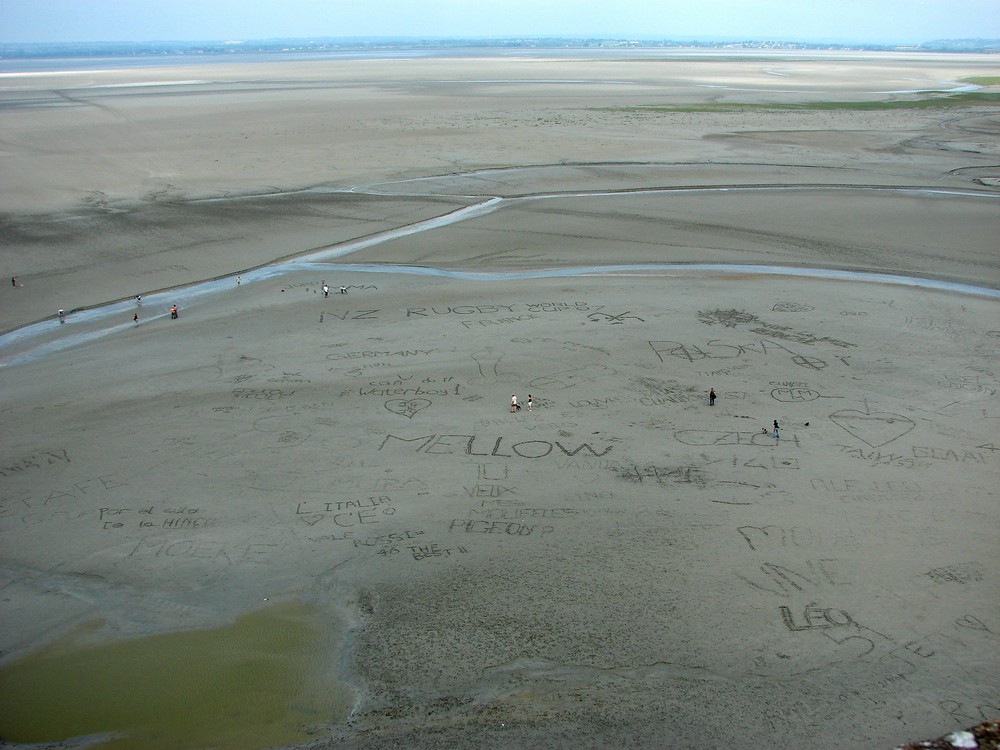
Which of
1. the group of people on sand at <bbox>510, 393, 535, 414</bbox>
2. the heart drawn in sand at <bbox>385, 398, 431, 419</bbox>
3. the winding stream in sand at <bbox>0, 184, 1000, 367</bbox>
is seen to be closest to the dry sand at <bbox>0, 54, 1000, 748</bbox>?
the heart drawn in sand at <bbox>385, 398, 431, 419</bbox>

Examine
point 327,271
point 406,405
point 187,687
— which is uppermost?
point 327,271

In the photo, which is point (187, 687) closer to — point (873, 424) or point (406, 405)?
point (406, 405)

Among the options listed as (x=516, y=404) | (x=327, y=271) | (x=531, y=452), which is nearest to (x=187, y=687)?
(x=531, y=452)

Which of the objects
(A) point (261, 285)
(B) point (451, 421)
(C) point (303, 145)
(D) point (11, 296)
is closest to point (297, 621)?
(B) point (451, 421)

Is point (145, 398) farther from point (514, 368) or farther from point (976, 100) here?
point (976, 100)

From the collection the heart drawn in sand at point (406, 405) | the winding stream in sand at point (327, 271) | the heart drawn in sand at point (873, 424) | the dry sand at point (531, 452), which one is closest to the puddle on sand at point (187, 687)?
the dry sand at point (531, 452)

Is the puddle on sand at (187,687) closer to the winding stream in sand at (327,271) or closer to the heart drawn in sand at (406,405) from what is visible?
the heart drawn in sand at (406,405)

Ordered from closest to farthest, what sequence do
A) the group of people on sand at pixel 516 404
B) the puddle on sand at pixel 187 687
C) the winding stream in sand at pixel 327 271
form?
the puddle on sand at pixel 187 687, the group of people on sand at pixel 516 404, the winding stream in sand at pixel 327 271
